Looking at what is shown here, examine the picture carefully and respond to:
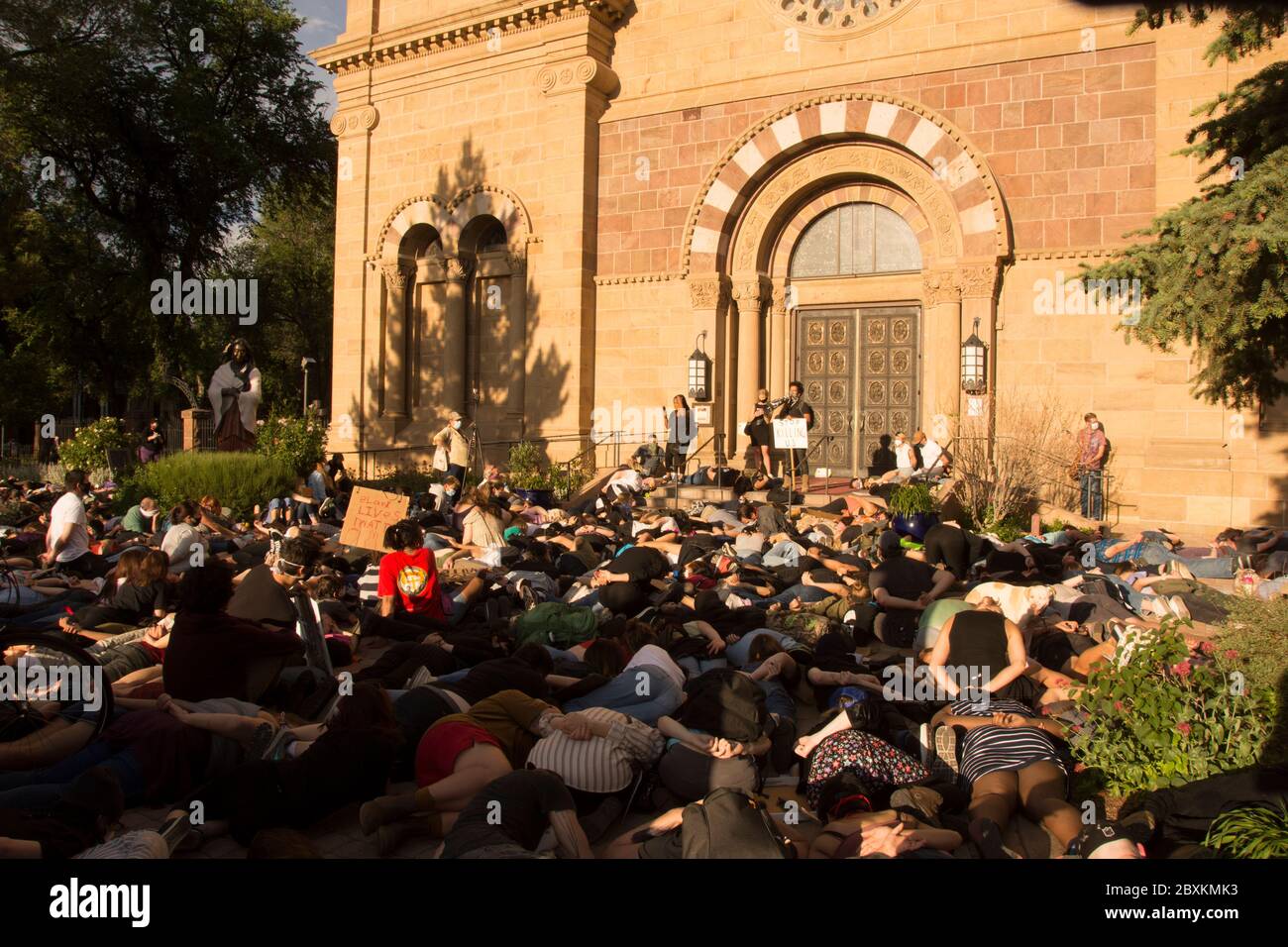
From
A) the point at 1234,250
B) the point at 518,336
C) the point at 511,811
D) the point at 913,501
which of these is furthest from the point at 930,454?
the point at 511,811

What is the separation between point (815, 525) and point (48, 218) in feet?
90.7

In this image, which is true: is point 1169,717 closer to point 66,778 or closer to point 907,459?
point 66,778

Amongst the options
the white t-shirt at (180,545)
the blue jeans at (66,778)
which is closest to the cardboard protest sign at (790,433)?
the white t-shirt at (180,545)

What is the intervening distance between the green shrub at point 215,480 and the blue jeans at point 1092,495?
487 inches

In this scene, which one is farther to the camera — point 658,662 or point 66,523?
point 66,523

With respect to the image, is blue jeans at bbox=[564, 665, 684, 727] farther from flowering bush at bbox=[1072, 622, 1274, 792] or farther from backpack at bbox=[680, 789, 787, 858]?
flowering bush at bbox=[1072, 622, 1274, 792]

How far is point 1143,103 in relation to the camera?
14.1 m

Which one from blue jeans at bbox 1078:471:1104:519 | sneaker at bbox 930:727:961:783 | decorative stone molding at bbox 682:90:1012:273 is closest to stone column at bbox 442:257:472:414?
decorative stone molding at bbox 682:90:1012:273

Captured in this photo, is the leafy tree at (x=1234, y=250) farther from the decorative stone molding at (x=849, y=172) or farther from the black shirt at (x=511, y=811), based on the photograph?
the black shirt at (x=511, y=811)

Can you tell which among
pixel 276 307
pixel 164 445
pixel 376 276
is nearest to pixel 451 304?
pixel 376 276

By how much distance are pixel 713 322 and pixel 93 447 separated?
1265 cm

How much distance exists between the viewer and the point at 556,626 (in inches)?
348

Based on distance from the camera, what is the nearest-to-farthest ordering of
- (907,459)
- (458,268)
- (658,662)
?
(658,662) → (907,459) → (458,268)
